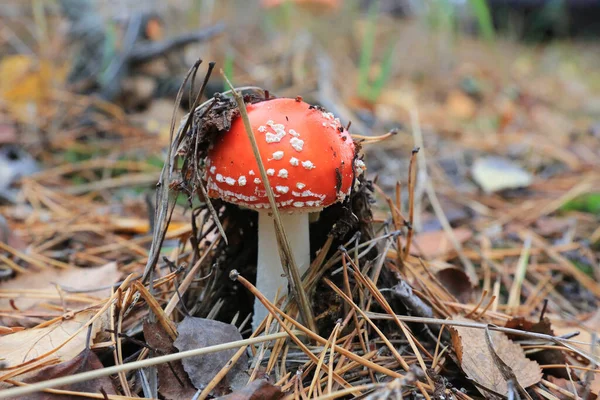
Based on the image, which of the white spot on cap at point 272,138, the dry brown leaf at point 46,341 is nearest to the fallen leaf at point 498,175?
the white spot on cap at point 272,138

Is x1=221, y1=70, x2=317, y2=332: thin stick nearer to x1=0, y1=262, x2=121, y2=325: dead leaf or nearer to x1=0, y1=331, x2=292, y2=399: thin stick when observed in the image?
x1=0, y1=331, x2=292, y2=399: thin stick

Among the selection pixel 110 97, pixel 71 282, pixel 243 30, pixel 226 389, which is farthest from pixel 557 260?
pixel 243 30

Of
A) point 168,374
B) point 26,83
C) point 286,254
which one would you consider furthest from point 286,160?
point 26,83

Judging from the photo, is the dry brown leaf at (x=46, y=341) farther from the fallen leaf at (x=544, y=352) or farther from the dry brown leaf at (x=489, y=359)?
the fallen leaf at (x=544, y=352)

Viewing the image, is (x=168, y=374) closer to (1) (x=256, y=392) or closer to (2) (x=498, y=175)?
(1) (x=256, y=392)

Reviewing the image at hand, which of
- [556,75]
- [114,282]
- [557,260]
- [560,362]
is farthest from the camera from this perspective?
[556,75]

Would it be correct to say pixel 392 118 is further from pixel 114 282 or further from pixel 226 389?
pixel 226 389
